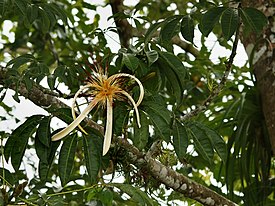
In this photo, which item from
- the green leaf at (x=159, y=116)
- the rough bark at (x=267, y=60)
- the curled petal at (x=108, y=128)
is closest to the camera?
the curled petal at (x=108, y=128)

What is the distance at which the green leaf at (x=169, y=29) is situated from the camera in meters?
1.00

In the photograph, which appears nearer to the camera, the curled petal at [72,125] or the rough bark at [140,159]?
the curled petal at [72,125]

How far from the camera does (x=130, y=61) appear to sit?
35.2 inches

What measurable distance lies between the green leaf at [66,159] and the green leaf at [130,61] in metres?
0.13

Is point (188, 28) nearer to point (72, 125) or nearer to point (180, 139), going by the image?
point (180, 139)

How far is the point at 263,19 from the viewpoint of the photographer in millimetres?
950

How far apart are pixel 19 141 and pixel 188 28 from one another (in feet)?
0.99

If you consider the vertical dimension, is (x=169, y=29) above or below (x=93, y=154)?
above

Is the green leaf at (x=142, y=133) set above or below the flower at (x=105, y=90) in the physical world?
below

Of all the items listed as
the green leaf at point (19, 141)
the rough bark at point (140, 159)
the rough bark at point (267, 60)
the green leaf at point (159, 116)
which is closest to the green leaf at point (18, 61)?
the rough bark at point (140, 159)

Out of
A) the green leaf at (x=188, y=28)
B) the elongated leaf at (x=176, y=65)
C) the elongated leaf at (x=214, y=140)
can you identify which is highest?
the green leaf at (x=188, y=28)

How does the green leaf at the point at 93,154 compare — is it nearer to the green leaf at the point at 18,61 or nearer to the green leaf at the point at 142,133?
the green leaf at the point at 142,133

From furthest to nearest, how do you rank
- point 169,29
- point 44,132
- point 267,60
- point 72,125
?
point 267,60 → point 169,29 → point 44,132 → point 72,125

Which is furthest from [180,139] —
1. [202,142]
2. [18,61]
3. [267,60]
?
[267,60]
